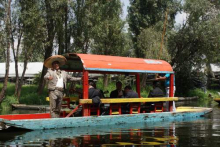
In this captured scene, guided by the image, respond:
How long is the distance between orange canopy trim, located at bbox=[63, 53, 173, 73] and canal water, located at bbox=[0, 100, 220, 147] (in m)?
1.83

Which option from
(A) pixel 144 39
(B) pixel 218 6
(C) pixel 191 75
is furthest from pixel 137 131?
(B) pixel 218 6

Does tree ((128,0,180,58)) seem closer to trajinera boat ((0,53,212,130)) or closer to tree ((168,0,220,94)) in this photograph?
tree ((168,0,220,94))

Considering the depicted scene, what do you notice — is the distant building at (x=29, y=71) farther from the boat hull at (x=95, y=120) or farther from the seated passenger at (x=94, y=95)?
the seated passenger at (x=94, y=95)

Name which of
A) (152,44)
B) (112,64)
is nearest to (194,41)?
(152,44)

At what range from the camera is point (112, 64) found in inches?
453

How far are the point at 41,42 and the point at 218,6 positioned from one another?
17658mm

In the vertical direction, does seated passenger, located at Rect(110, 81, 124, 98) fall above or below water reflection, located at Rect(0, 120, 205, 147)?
above

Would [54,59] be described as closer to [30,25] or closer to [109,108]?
[109,108]

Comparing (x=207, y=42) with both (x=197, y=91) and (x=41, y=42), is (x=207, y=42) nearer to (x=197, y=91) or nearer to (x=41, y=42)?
(x=197, y=91)

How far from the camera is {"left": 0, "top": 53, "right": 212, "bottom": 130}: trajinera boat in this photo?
33.4ft

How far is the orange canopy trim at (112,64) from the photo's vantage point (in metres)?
10.9

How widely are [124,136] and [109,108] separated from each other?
8.21 feet

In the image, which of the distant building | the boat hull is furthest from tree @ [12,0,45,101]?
the distant building

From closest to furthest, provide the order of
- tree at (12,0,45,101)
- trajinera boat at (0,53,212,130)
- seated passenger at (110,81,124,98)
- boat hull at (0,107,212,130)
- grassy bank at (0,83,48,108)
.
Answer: boat hull at (0,107,212,130), trajinera boat at (0,53,212,130), seated passenger at (110,81,124,98), tree at (12,0,45,101), grassy bank at (0,83,48,108)
